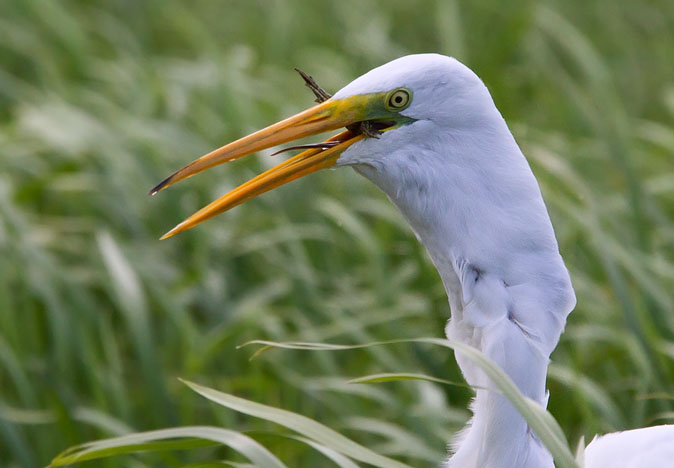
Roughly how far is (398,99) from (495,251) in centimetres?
26

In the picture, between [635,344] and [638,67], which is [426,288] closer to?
[635,344]

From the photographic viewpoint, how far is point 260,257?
3.63 m

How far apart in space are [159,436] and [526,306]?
0.60 meters

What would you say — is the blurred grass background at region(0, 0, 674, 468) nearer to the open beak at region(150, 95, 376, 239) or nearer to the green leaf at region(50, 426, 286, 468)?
the green leaf at region(50, 426, 286, 468)

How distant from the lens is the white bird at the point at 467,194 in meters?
1.42

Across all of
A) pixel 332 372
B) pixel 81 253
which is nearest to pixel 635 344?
A: pixel 332 372

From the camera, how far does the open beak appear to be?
1.45 m

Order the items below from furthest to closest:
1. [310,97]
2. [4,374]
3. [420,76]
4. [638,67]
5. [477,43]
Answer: [638,67] → [477,43] → [310,97] → [4,374] → [420,76]

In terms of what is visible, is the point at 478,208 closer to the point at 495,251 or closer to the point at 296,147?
the point at 495,251

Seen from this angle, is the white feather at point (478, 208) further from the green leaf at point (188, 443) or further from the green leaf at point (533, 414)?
the green leaf at point (188, 443)

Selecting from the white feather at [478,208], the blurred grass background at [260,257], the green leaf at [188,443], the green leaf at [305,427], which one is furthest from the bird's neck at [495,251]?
the blurred grass background at [260,257]

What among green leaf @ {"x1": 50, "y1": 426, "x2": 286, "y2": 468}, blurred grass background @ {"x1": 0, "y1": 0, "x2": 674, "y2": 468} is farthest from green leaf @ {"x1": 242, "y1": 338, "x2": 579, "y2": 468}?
blurred grass background @ {"x1": 0, "y1": 0, "x2": 674, "y2": 468}

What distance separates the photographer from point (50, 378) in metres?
3.08

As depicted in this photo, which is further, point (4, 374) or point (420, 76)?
point (4, 374)
